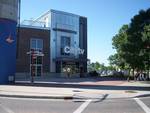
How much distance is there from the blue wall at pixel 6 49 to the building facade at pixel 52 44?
2467cm

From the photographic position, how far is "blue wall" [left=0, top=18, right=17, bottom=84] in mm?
37812

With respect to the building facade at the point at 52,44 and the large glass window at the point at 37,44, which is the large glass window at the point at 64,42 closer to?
the building facade at the point at 52,44

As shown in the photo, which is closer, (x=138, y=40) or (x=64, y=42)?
(x=138, y=40)

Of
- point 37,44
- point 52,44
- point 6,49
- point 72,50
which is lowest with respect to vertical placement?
point 6,49

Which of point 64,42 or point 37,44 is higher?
point 64,42

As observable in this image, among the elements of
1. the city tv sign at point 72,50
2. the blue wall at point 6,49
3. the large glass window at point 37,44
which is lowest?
the blue wall at point 6,49

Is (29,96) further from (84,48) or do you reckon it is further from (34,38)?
(84,48)

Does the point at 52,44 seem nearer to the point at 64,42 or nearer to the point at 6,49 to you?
the point at 64,42

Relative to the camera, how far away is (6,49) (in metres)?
38.3

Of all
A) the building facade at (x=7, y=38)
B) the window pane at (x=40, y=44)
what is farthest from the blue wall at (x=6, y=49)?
the window pane at (x=40, y=44)

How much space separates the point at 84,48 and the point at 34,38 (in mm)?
14221

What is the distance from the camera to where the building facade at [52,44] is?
65.4 metres

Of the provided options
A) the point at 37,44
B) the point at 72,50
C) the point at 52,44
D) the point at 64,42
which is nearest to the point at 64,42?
the point at 64,42

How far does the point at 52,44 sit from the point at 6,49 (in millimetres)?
31142
